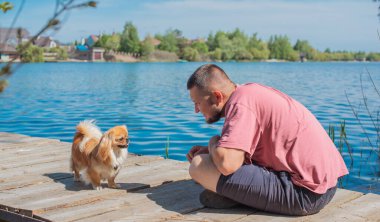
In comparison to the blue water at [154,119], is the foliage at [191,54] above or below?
above

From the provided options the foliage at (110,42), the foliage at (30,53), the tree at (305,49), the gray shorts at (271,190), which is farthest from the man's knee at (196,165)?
the tree at (305,49)

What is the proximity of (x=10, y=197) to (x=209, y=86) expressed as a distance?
2.26m

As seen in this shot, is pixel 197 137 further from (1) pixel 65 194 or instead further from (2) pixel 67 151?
(1) pixel 65 194

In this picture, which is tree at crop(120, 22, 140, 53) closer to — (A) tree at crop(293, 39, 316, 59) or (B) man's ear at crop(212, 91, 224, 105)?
(A) tree at crop(293, 39, 316, 59)

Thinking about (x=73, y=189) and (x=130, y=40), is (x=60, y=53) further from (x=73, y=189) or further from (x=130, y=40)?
(x=73, y=189)

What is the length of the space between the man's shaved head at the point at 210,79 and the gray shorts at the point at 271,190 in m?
0.64

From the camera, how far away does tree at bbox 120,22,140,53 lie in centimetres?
12231

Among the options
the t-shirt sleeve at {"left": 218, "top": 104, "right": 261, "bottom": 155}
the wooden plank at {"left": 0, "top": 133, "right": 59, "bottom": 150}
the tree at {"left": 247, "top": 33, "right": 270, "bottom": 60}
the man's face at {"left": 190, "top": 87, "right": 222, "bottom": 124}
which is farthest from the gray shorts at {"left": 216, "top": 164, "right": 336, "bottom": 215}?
the tree at {"left": 247, "top": 33, "right": 270, "bottom": 60}

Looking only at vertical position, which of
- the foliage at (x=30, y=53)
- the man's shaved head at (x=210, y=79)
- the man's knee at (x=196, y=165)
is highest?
the foliage at (x=30, y=53)

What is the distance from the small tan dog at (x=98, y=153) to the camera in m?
4.50

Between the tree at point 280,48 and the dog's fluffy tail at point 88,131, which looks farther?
the tree at point 280,48

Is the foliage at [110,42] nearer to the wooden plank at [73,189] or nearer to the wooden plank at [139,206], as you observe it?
the wooden plank at [73,189]

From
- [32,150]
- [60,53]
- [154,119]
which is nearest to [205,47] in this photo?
[60,53]

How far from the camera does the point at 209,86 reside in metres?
3.60
